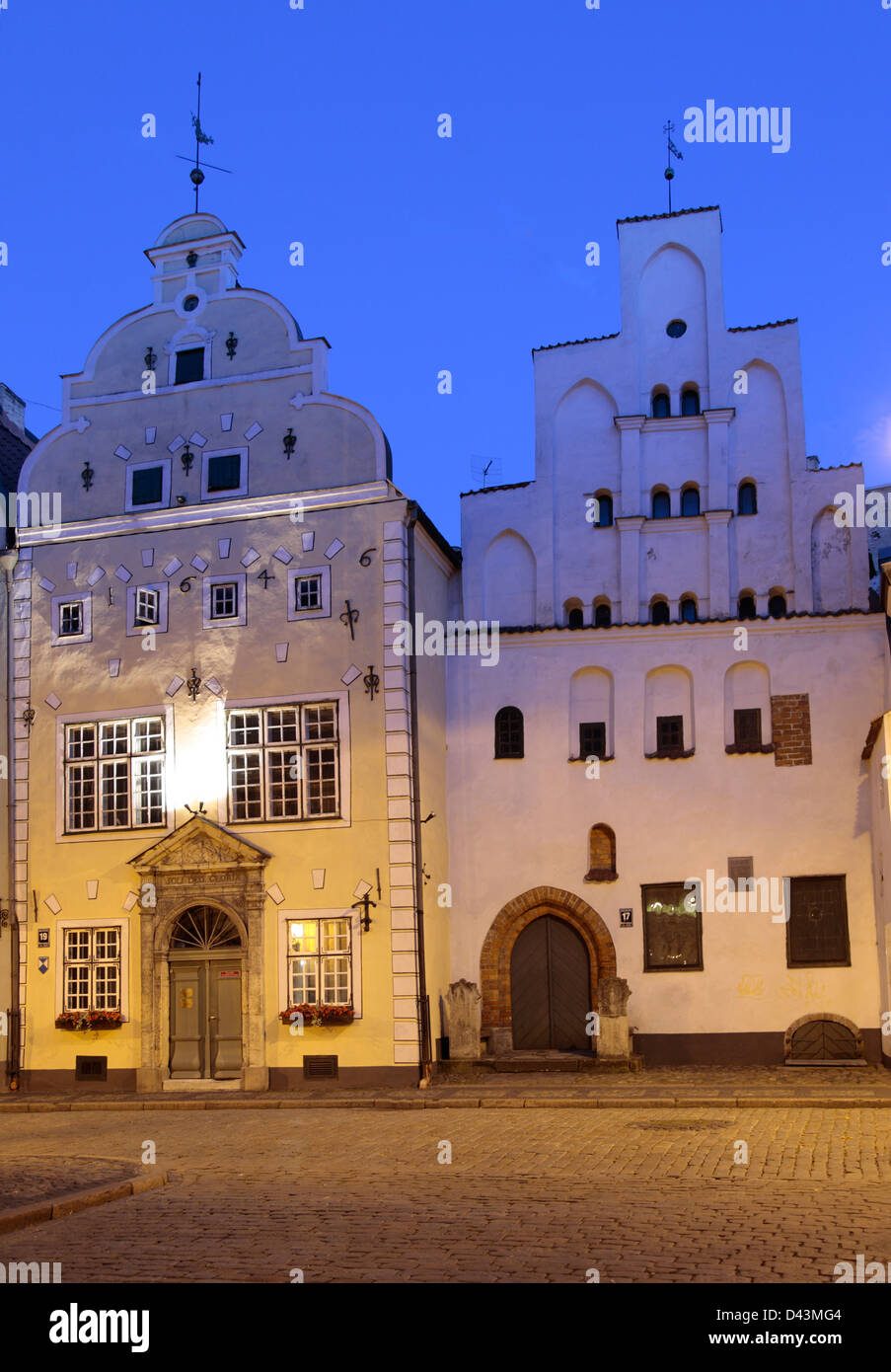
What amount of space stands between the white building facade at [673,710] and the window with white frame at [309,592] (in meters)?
3.24

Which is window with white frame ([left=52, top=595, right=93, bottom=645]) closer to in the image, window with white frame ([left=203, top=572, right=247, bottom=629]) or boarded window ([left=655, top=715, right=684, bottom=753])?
window with white frame ([left=203, top=572, right=247, bottom=629])

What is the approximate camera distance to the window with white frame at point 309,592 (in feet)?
78.3

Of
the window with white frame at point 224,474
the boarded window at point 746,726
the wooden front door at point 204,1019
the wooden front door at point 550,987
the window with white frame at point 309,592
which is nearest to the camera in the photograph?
the wooden front door at point 204,1019

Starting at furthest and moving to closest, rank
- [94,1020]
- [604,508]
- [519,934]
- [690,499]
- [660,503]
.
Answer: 1. [604,508]
2. [660,503]
3. [690,499]
4. [519,934]
5. [94,1020]

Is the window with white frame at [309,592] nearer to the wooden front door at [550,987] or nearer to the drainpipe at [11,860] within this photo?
the drainpipe at [11,860]

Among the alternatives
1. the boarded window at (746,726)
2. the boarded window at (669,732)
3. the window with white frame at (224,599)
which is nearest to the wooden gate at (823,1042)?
the boarded window at (746,726)

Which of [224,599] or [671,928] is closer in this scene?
[671,928]

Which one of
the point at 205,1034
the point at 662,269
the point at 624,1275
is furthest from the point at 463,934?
the point at 624,1275

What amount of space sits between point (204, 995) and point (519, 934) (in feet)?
18.2

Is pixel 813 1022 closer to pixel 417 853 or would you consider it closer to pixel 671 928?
pixel 671 928

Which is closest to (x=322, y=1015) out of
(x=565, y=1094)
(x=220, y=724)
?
(x=565, y=1094)

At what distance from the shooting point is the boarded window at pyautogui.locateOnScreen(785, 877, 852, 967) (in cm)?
2342

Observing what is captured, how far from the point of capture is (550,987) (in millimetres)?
24438

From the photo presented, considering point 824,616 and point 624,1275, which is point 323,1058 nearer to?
point 824,616
